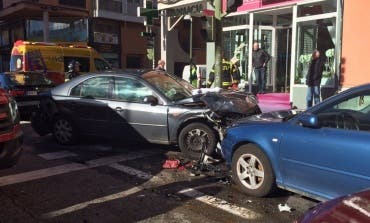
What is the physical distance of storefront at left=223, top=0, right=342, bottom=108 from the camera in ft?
42.7

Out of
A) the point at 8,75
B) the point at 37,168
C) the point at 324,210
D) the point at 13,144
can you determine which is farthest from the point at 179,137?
the point at 8,75

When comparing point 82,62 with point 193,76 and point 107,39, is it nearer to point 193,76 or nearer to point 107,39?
point 193,76

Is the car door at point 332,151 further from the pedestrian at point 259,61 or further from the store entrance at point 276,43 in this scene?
the store entrance at point 276,43

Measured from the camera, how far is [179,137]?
8.12 metres

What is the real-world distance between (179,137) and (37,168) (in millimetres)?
2352

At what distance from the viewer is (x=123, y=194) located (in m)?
6.11

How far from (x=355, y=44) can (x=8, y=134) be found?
372 inches

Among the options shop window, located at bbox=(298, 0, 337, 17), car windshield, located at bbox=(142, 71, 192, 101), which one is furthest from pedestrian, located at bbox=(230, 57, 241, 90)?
car windshield, located at bbox=(142, 71, 192, 101)

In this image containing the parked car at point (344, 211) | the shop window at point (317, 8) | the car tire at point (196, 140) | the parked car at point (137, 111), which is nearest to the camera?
the parked car at point (344, 211)

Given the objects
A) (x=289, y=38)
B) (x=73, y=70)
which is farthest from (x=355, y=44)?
(x=73, y=70)

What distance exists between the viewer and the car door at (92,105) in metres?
8.81

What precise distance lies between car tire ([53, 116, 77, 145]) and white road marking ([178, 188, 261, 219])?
362 cm

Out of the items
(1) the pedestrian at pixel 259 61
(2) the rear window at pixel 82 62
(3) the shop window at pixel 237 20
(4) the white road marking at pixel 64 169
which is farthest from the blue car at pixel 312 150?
(2) the rear window at pixel 82 62

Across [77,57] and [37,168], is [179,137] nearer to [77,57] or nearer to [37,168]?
[37,168]
